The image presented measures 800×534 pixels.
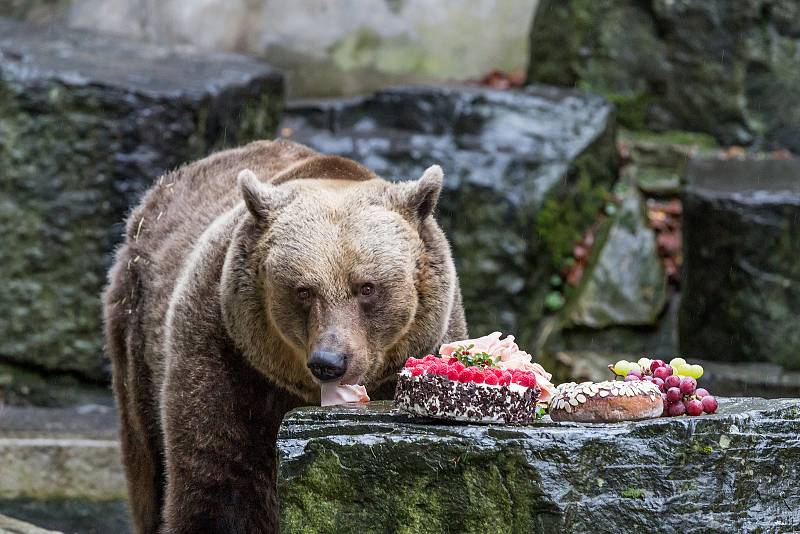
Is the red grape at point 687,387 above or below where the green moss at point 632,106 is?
above

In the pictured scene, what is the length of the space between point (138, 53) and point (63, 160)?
1.97m

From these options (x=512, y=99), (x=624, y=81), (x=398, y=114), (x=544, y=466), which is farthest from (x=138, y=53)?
(x=544, y=466)

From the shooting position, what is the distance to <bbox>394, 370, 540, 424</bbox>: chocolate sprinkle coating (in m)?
4.50

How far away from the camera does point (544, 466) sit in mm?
4309

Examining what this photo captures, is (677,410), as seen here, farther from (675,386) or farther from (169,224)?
(169,224)

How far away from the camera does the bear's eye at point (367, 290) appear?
550 cm

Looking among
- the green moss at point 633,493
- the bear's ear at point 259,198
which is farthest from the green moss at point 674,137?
the green moss at point 633,493

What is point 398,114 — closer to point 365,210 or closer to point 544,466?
point 365,210

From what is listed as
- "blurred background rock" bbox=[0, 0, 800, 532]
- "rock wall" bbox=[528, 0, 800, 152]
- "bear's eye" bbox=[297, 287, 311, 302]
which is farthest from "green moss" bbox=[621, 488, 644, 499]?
"rock wall" bbox=[528, 0, 800, 152]

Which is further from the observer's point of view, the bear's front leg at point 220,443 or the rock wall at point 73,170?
the rock wall at point 73,170

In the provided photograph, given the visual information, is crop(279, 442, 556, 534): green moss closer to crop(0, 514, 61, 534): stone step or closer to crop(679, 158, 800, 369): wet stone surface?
crop(0, 514, 61, 534): stone step

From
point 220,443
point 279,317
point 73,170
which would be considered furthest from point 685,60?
point 220,443

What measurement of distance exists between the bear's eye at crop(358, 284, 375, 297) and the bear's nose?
443 millimetres

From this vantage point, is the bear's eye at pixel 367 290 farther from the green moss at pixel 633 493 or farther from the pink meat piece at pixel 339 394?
the green moss at pixel 633 493
